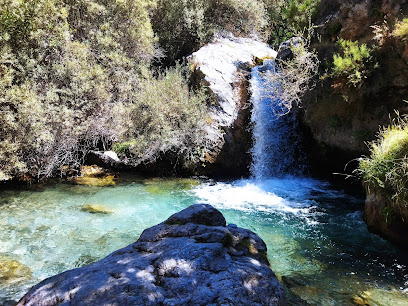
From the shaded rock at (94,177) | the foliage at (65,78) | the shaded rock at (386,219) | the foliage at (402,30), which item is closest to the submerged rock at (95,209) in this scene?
the shaded rock at (94,177)

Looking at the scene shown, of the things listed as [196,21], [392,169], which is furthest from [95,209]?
[196,21]

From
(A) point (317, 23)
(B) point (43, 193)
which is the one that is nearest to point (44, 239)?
(B) point (43, 193)

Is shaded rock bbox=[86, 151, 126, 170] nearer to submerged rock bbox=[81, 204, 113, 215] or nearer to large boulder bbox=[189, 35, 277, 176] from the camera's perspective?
large boulder bbox=[189, 35, 277, 176]

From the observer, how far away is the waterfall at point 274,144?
10492 mm

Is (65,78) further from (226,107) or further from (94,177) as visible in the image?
(226,107)

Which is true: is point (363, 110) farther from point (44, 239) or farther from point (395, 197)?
point (44, 239)

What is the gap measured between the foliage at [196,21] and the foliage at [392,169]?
436 inches

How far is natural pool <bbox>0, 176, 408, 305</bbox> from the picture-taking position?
180 inches

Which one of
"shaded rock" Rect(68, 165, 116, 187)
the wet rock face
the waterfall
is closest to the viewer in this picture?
the wet rock face

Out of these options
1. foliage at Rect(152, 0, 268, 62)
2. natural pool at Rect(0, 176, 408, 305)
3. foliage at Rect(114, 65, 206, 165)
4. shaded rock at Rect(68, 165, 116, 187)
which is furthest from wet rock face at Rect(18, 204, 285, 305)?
foliage at Rect(152, 0, 268, 62)

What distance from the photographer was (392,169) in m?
5.30

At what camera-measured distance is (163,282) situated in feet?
9.74

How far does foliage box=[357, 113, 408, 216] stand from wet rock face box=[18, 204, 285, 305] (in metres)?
2.86

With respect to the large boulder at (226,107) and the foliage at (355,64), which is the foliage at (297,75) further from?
the large boulder at (226,107)
